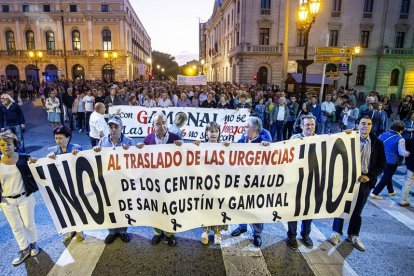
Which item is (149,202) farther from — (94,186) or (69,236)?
(69,236)

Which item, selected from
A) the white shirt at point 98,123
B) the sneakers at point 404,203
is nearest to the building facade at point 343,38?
the white shirt at point 98,123

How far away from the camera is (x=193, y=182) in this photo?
394 cm

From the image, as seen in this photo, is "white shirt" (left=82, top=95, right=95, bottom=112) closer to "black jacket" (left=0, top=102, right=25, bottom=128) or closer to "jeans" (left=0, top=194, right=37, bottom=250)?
"black jacket" (left=0, top=102, right=25, bottom=128)

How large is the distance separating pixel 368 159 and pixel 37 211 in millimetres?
5624

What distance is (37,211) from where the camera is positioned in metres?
5.36

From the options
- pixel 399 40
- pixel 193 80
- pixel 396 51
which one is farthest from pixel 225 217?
pixel 399 40

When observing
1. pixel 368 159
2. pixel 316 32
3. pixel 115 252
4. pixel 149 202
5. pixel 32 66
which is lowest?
pixel 115 252

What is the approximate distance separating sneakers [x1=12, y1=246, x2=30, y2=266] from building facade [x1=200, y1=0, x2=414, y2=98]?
3480cm

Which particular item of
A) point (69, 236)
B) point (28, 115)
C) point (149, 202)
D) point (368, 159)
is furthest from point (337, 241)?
point (28, 115)

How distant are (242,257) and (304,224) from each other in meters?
1.09

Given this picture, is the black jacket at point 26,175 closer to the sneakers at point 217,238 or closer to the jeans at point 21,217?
the jeans at point 21,217

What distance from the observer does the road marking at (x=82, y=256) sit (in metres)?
3.74

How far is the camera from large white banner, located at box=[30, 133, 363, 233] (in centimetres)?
391

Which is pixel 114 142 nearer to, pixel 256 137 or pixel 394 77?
pixel 256 137
